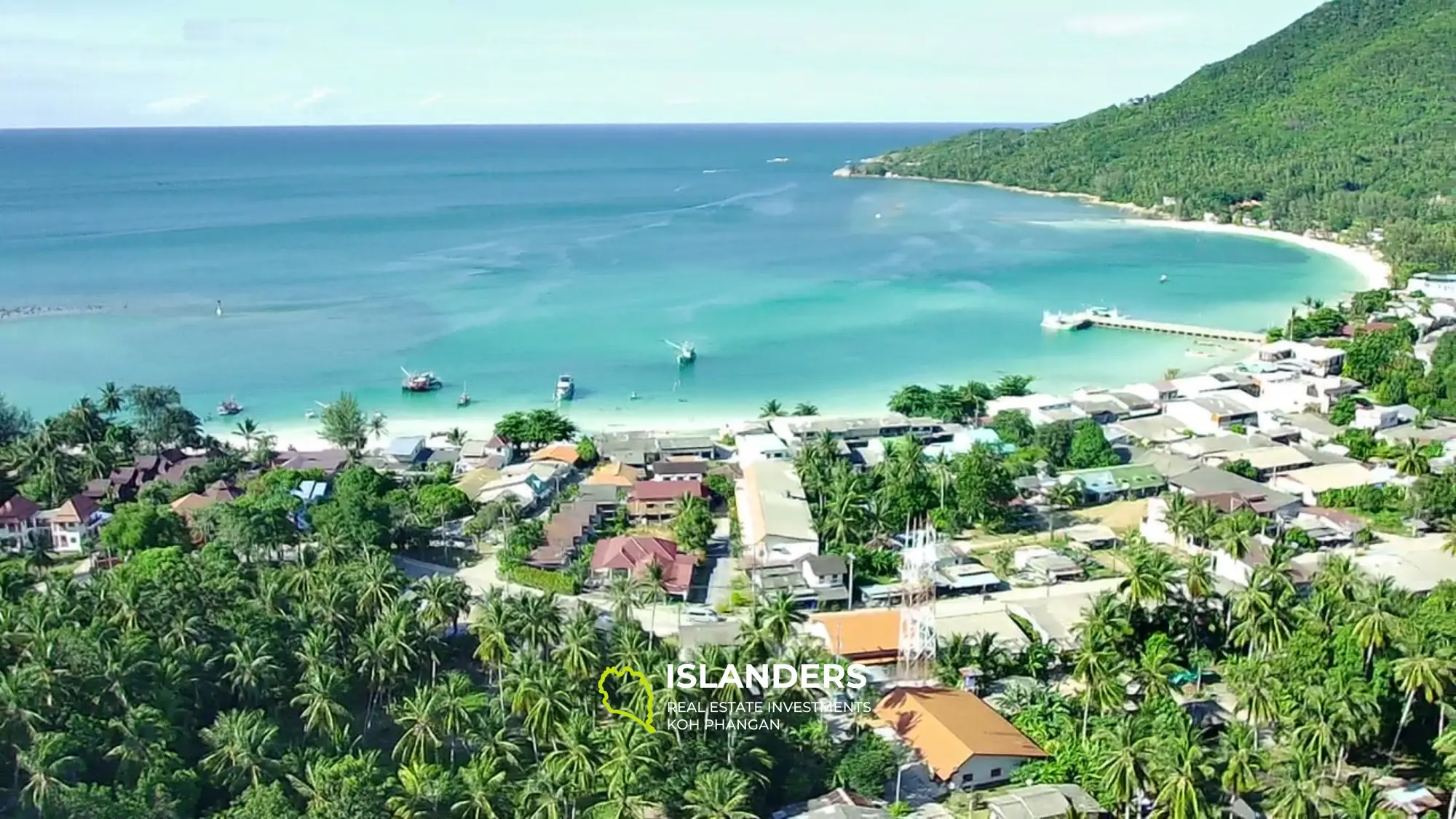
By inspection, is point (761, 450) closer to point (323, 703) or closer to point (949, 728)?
point (949, 728)

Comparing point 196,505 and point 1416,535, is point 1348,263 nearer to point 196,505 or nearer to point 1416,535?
point 1416,535

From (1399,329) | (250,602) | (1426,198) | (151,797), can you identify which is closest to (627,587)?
(250,602)

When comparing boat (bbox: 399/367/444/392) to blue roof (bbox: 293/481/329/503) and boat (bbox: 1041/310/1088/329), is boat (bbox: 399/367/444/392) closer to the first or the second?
blue roof (bbox: 293/481/329/503)

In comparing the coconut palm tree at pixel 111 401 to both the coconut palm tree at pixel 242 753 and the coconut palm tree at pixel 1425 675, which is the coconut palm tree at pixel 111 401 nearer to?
the coconut palm tree at pixel 242 753

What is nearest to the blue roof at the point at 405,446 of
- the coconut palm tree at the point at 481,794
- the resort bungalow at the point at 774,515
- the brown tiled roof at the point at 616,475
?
the brown tiled roof at the point at 616,475

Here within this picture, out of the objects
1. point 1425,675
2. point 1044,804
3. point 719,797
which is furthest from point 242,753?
point 1425,675

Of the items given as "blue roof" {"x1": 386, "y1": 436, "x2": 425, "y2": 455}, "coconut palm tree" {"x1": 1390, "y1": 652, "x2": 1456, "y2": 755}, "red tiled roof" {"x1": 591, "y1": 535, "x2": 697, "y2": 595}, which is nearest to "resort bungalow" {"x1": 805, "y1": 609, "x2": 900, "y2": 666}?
"red tiled roof" {"x1": 591, "y1": 535, "x2": 697, "y2": 595}
